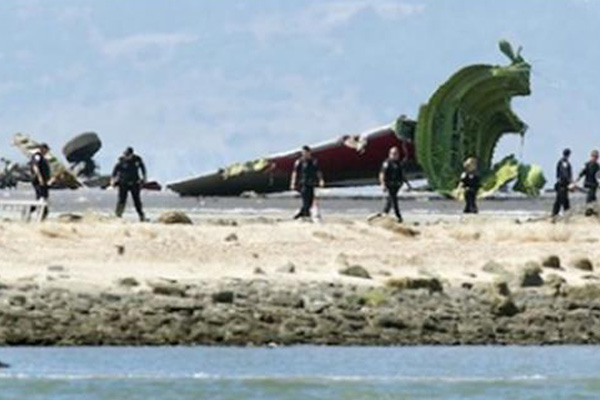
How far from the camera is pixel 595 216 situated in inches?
2399

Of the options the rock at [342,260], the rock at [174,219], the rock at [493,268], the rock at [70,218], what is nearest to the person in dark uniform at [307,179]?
the rock at [174,219]

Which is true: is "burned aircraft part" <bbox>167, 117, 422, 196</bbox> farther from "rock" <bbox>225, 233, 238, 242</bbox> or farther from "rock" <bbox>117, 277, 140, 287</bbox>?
"rock" <bbox>117, 277, 140, 287</bbox>

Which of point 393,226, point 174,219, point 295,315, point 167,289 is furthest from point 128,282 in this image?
point 393,226

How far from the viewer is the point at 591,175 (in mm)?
64562

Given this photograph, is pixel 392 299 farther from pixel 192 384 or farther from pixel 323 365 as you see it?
pixel 192 384

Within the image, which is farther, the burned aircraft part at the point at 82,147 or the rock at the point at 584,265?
the burned aircraft part at the point at 82,147

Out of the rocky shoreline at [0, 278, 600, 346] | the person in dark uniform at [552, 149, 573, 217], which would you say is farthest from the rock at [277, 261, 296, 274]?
the person in dark uniform at [552, 149, 573, 217]

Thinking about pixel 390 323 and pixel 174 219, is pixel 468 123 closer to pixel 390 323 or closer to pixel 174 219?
pixel 174 219

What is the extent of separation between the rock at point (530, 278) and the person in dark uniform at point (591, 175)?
16.3m

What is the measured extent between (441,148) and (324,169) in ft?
14.5

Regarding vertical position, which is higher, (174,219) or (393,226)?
(174,219)

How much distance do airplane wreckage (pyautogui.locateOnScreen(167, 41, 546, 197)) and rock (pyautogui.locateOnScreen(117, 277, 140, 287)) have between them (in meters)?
34.8

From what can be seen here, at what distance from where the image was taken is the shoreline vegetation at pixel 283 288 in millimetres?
43688

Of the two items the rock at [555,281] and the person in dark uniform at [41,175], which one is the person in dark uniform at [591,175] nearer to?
the person in dark uniform at [41,175]
